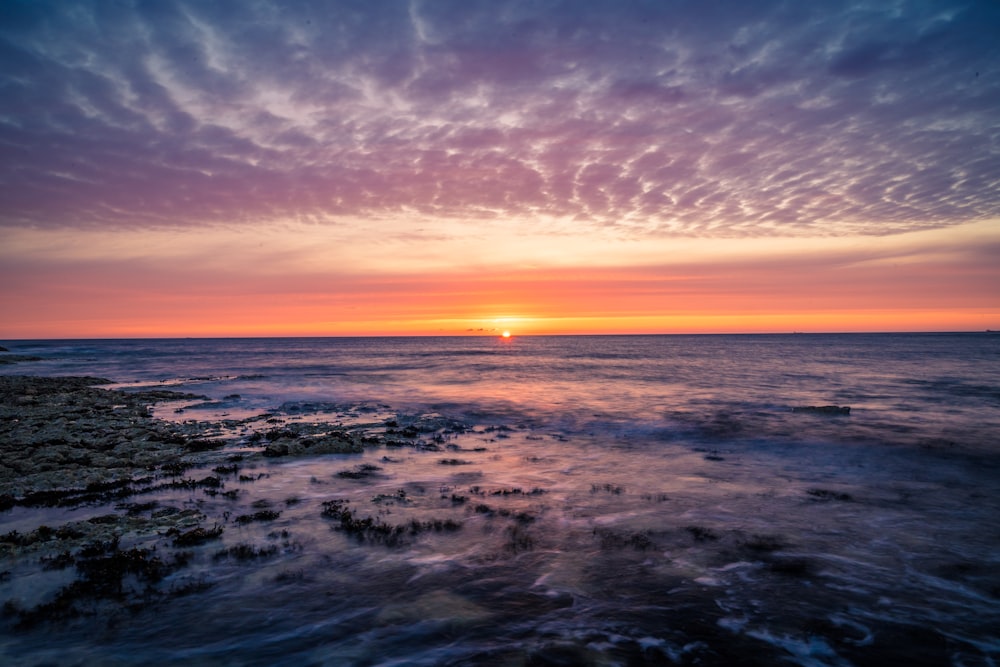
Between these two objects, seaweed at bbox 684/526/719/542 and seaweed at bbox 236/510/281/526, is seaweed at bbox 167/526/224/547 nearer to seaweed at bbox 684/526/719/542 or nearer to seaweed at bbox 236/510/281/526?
seaweed at bbox 236/510/281/526

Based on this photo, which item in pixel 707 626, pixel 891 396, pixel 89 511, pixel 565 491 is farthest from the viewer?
pixel 891 396

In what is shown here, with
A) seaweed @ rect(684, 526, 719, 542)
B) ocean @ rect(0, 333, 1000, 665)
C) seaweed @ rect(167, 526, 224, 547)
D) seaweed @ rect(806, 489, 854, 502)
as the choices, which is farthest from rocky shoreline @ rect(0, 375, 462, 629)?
seaweed @ rect(806, 489, 854, 502)

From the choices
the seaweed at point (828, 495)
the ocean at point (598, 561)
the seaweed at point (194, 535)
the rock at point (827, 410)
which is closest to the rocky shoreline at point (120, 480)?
the seaweed at point (194, 535)

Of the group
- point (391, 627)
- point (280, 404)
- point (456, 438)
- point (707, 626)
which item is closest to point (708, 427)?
point (456, 438)

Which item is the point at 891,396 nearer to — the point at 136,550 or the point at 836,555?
the point at 836,555

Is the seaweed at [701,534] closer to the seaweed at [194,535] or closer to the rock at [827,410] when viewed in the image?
the seaweed at [194,535]

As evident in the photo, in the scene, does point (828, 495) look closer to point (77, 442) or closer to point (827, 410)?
point (827, 410)

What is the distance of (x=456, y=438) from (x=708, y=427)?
1571cm

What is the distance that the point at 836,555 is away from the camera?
12.3 metres

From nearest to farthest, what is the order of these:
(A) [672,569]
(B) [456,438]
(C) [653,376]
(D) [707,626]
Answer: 1. (D) [707,626]
2. (A) [672,569]
3. (B) [456,438]
4. (C) [653,376]

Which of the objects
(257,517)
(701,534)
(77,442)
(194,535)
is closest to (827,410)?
(701,534)

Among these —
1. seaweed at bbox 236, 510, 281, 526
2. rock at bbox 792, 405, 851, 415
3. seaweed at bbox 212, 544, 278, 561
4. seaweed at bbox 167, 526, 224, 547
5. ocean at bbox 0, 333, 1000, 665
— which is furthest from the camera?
rock at bbox 792, 405, 851, 415

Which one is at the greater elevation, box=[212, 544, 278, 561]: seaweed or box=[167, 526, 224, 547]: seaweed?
box=[167, 526, 224, 547]: seaweed

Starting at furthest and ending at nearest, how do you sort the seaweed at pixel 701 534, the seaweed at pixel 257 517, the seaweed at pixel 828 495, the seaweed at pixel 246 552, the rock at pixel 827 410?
1. the rock at pixel 827 410
2. the seaweed at pixel 828 495
3. the seaweed at pixel 257 517
4. the seaweed at pixel 701 534
5. the seaweed at pixel 246 552
